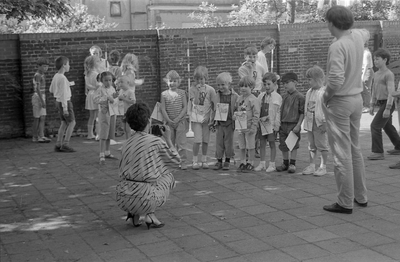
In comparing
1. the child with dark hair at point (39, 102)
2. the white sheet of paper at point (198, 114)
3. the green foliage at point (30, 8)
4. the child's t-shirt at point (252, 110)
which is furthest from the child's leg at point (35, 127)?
the child's t-shirt at point (252, 110)

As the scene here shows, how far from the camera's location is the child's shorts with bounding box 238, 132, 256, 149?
9.82 metres

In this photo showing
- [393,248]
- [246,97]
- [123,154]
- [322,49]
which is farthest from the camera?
[322,49]

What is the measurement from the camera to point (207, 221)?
7.17 metres

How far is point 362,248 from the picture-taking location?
6039 millimetres

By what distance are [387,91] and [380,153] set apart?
1.05 m

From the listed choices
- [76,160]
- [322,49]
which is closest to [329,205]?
[76,160]

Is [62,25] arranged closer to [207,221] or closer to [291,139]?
[291,139]

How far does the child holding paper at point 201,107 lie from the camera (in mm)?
10109

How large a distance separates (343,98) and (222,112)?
302 cm

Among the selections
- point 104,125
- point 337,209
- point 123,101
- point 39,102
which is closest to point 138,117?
point 337,209

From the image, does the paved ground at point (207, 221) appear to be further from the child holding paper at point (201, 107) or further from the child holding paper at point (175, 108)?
the child holding paper at point (175, 108)

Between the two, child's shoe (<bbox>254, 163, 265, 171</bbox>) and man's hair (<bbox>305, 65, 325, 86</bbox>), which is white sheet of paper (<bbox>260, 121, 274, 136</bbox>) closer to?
child's shoe (<bbox>254, 163, 265, 171</bbox>)

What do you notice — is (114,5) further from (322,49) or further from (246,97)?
(246,97)

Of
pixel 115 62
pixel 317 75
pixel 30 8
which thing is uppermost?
pixel 30 8
